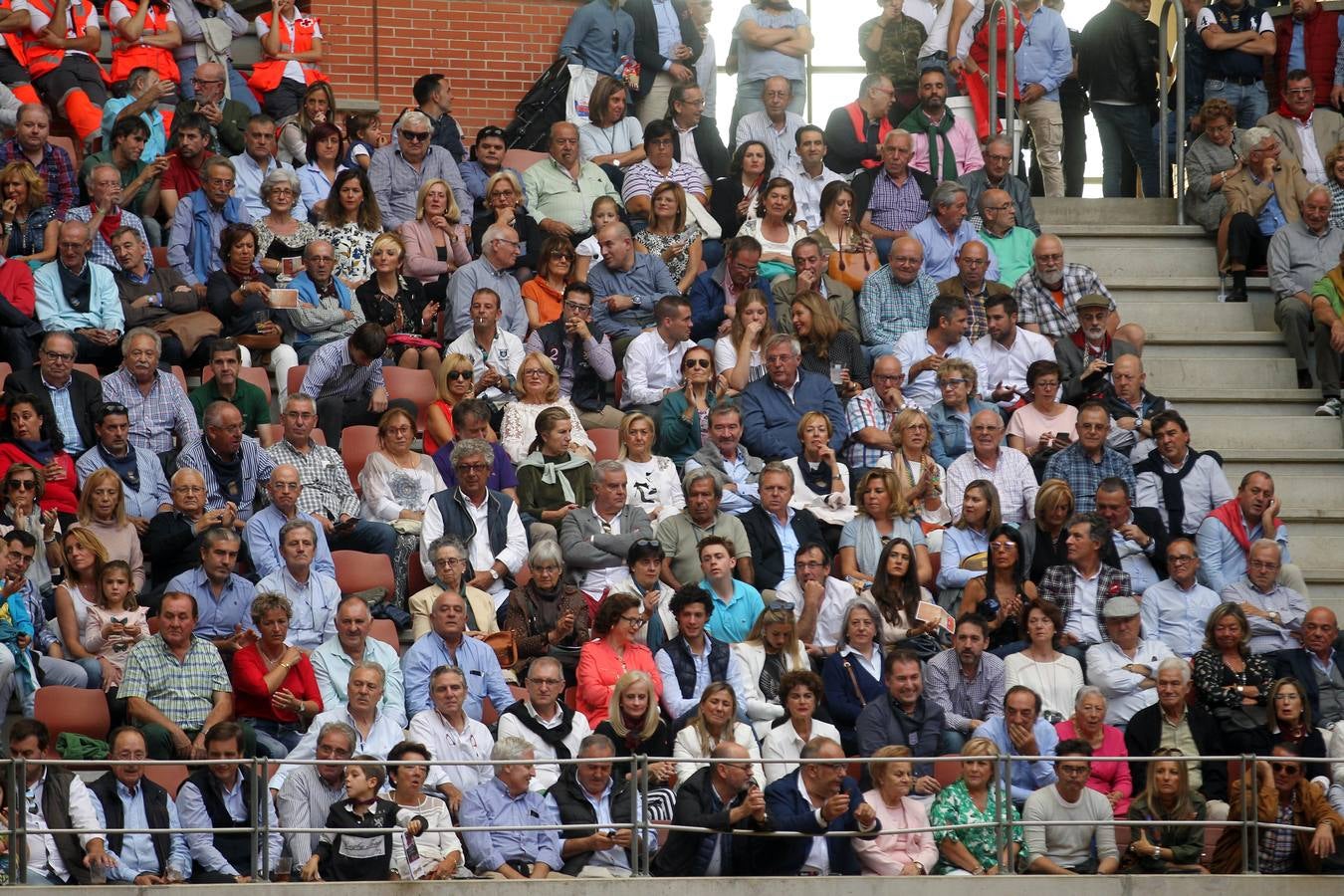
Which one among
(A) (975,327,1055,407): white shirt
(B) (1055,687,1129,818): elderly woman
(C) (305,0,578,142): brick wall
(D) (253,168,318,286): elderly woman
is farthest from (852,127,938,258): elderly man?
(B) (1055,687,1129,818): elderly woman

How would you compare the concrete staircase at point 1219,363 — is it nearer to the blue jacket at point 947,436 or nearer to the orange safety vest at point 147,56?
the blue jacket at point 947,436

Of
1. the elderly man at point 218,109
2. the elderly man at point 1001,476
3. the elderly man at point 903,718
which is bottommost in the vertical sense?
the elderly man at point 903,718

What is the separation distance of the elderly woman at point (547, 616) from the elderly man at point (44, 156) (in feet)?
14.7

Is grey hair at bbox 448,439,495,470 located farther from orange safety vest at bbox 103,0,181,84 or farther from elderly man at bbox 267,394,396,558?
orange safety vest at bbox 103,0,181,84

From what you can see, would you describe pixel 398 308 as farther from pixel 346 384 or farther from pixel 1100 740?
pixel 1100 740

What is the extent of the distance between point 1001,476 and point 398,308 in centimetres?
382

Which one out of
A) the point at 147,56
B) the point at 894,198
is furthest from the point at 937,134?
the point at 147,56

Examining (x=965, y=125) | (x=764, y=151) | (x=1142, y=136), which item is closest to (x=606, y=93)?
(x=764, y=151)

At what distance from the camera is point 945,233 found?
16688 mm

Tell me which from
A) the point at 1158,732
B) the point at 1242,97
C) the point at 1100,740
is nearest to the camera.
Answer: the point at 1100,740

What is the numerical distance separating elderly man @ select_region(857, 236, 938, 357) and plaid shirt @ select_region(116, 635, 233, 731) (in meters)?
5.34

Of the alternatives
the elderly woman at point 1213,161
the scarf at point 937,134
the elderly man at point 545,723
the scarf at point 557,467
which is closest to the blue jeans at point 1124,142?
the elderly woman at point 1213,161

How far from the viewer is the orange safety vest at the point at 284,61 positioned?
17.8 meters

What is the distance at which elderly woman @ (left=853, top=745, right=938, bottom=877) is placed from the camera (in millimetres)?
11789
